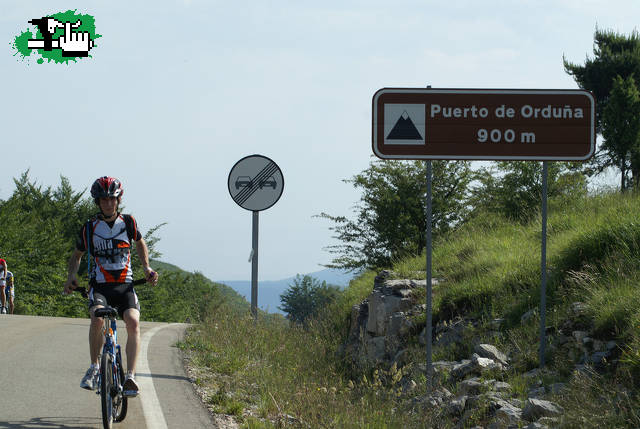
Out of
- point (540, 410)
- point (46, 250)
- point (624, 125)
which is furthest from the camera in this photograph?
point (46, 250)

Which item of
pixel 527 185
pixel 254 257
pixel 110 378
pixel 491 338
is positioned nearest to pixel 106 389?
pixel 110 378

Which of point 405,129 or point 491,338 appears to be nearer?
point 405,129

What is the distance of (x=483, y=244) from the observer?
1281 cm

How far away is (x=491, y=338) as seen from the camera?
27.2ft

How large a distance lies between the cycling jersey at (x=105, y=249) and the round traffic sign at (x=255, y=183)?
15.4 feet

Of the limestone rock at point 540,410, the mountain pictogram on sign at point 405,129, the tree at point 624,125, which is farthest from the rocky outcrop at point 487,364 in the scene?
the tree at point 624,125

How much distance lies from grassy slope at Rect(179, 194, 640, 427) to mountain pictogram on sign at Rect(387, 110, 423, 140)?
105 inches

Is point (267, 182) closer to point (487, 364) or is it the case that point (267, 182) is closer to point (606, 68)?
point (487, 364)

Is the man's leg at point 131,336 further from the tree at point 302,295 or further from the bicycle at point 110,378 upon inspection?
the tree at point 302,295

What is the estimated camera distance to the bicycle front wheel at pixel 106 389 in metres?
5.29

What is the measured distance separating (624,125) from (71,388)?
34.0 metres

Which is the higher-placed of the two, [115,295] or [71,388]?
[115,295]

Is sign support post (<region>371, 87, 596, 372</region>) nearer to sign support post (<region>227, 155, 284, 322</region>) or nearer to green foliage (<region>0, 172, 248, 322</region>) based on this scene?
sign support post (<region>227, 155, 284, 322</region>)

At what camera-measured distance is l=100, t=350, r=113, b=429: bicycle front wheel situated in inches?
208
